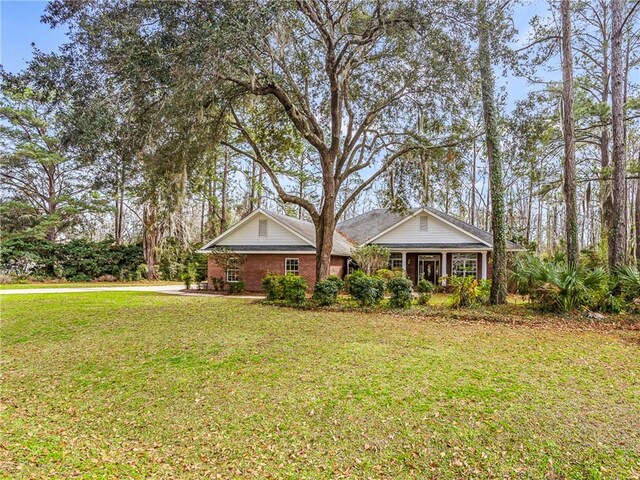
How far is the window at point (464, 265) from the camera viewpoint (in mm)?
21906

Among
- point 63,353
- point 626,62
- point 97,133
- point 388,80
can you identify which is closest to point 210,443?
point 63,353

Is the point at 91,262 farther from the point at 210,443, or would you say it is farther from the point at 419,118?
the point at 210,443

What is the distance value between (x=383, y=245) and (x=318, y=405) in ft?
58.7

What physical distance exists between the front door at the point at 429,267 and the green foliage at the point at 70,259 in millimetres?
Answer: 20842

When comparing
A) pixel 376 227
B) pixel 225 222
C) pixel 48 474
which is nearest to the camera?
pixel 48 474

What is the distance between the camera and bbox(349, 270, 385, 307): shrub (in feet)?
44.9

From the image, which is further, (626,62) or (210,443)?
(626,62)

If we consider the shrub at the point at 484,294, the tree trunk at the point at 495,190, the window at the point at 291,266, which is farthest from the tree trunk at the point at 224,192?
the tree trunk at the point at 495,190

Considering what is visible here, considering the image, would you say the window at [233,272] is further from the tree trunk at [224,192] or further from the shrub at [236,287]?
the tree trunk at [224,192]

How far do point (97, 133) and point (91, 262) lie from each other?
73.1 ft

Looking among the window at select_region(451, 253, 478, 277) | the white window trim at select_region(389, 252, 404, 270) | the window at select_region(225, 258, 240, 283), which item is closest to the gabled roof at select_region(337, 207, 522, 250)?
the window at select_region(451, 253, 478, 277)

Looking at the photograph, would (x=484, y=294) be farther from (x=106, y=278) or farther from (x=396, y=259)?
(x=106, y=278)

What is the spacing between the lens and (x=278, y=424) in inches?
183

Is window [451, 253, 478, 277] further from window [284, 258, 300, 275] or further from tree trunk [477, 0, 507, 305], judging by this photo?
window [284, 258, 300, 275]
